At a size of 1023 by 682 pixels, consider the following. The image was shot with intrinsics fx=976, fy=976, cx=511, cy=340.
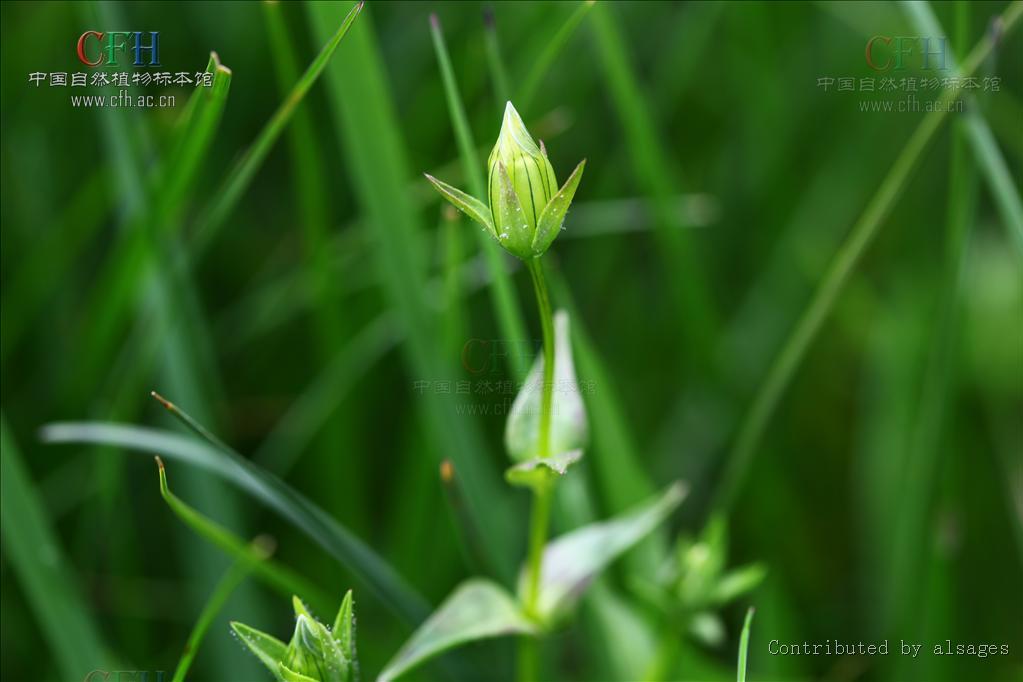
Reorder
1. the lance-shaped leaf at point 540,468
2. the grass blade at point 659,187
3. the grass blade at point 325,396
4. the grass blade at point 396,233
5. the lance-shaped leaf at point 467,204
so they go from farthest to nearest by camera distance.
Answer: the grass blade at point 325,396
the grass blade at point 659,187
the grass blade at point 396,233
the lance-shaped leaf at point 540,468
the lance-shaped leaf at point 467,204

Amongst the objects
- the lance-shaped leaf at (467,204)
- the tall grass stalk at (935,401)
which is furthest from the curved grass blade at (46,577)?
the tall grass stalk at (935,401)

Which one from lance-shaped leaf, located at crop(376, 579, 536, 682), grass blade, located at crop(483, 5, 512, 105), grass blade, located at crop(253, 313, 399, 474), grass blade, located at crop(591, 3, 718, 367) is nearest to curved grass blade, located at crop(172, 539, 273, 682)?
lance-shaped leaf, located at crop(376, 579, 536, 682)

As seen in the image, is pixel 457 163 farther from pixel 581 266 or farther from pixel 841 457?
pixel 841 457

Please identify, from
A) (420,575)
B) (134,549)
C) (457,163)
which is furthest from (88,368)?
(457,163)

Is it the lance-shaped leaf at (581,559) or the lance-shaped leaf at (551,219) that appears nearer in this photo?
the lance-shaped leaf at (551,219)

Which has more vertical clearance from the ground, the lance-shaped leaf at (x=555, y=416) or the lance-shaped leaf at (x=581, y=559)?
the lance-shaped leaf at (x=555, y=416)

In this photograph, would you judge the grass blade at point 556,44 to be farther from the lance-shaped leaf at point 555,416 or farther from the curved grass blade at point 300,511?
the curved grass blade at point 300,511
